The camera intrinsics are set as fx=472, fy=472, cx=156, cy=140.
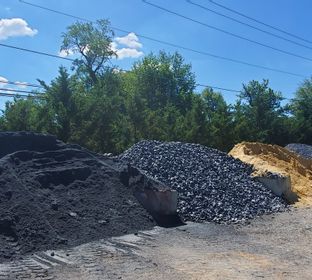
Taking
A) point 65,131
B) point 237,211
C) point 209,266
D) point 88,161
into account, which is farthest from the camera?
point 65,131

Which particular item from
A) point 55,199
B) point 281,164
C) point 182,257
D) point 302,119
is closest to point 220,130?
point 281,164

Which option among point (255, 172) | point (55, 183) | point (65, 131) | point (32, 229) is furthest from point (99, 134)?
point (32, 229)

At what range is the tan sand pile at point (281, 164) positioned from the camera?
15906 mm

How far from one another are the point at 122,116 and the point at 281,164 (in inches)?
370

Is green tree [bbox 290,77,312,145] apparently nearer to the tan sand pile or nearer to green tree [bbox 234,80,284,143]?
green tree [bbox 234,80,284,143]

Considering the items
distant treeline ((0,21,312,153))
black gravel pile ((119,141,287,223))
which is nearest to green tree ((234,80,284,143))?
distant treeline ((0,21,312,153))

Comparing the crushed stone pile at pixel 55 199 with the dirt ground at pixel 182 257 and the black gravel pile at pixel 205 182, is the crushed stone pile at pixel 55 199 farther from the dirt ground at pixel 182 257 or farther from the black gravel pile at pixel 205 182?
the black gravel pile at pixel 205 182

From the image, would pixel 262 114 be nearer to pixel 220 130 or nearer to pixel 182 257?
pixel 220 130

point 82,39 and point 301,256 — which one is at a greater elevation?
point 82,39

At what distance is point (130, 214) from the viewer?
32.5 feet

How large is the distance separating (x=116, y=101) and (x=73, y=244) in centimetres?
1641

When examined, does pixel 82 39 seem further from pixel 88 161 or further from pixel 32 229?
pixel 32 229

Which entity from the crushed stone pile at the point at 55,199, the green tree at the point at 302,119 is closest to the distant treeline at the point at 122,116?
the green tree at the point at 302,119

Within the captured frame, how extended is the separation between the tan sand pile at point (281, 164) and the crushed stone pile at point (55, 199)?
259 inches
